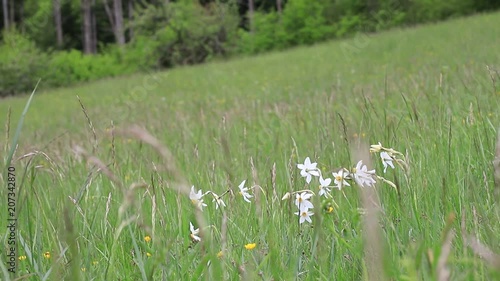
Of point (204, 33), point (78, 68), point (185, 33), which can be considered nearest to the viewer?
A: point (185, 33)

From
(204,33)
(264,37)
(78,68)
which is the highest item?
(204,33)

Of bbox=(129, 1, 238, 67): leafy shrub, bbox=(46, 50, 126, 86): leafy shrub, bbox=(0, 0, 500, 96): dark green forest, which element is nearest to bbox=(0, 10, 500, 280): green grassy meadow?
bbox=(129, 1, 238, 67): leafy shrub

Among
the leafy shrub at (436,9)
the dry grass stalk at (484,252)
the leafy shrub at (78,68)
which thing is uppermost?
the dry grass stalk at (484,252)

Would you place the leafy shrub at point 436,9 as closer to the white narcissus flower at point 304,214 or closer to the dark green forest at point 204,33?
the dark green forest at point 204,33

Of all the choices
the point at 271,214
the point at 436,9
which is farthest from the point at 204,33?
the point at 271,214

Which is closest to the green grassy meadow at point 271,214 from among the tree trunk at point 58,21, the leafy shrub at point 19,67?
the leafy shrub at point 19,67

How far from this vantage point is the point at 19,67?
78.7 feet

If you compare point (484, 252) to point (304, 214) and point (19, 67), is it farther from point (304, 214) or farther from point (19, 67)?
point (19, 67)

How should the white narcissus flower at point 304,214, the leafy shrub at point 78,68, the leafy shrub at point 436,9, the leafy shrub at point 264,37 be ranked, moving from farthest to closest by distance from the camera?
the leafy shrub at point 264,37 → the leafy shrub at point 78,68 → the leafy shrub at point 436,9 → the white narcissus flower at point 304,214

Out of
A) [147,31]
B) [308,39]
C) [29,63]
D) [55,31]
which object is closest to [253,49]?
[308,39]

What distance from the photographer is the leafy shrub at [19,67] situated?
934 inches

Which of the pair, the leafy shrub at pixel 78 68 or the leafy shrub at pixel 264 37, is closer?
the leafy shrub at pixel 78 68

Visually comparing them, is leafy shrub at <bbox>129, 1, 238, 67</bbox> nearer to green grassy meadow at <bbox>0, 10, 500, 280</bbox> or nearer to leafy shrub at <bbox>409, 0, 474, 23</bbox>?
leafy shrub at <bbox>409, 0, 474, 23</bbox>

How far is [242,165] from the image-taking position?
2617 millimetres
